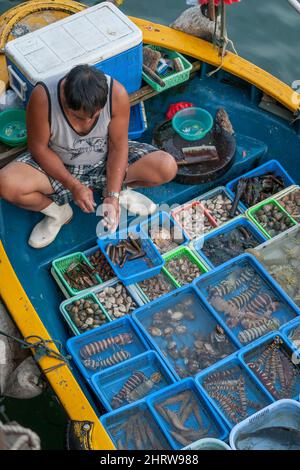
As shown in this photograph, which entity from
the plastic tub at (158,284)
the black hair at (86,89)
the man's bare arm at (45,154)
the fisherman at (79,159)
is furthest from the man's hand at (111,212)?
the black hair at (86,89)

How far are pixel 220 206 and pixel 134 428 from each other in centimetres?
193

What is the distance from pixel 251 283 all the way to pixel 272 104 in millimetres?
1604

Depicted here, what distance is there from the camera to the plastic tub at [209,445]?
362 centimetres

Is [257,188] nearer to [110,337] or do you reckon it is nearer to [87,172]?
[87,172]

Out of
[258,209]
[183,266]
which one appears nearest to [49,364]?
[183,266]

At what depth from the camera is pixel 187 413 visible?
3.91 metres

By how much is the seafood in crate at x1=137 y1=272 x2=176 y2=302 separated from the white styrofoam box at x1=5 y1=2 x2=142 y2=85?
157 centimetres

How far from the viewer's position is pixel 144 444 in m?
3.78

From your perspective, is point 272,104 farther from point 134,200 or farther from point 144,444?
point 144,444

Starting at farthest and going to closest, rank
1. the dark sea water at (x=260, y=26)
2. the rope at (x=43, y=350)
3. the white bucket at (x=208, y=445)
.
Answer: the dark sea water at (x=260, y=26) < the rope at (x=43, y=350) < the white bucket at (x=208, y=445)

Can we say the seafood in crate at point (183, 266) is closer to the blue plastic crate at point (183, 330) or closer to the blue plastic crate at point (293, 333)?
the blue plastic crate at point (183, 330)

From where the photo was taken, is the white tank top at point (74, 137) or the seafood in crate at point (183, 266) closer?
the white tank top at point (74, 137)

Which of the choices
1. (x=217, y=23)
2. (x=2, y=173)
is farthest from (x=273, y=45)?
(x=2, y=173)

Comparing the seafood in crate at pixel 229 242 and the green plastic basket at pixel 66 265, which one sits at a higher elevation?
the green plastic basket at pixel 66 265
